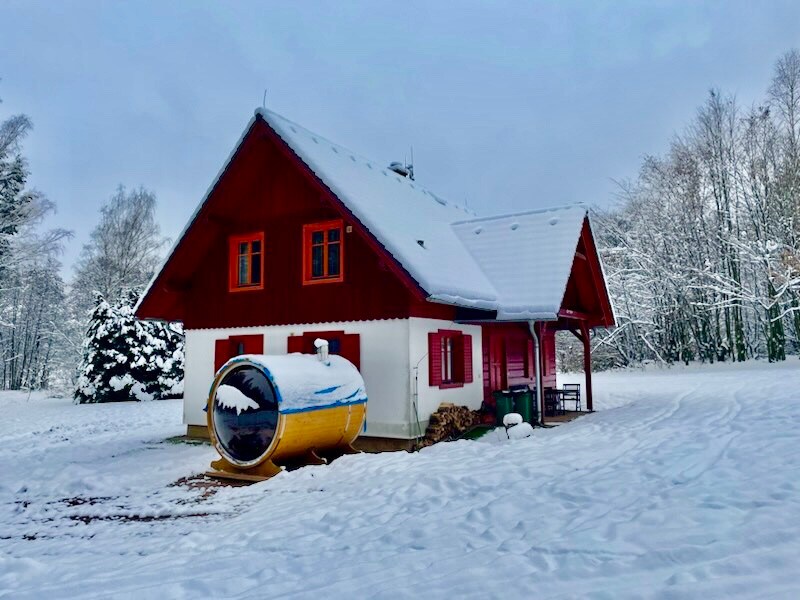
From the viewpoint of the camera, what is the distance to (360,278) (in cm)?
1125

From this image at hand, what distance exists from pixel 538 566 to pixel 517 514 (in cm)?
132

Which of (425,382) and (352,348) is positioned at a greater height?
(352,348)

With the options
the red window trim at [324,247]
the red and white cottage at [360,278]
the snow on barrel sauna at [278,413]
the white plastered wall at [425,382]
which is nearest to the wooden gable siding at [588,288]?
the red and white cottage at [360,278]

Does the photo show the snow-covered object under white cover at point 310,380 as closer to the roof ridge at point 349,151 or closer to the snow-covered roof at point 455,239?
the snow-covered roof at point 455,239

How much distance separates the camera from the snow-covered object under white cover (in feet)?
29.2

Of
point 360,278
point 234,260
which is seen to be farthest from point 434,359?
point 234,260

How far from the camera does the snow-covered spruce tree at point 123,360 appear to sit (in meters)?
21.9

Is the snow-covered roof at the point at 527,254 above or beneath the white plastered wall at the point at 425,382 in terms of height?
above

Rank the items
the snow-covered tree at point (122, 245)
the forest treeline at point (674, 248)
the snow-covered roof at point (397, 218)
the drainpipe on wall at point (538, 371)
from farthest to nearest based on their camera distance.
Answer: the snow-covered tree at point (122, 245) → the forest treeline at point (674, 248) → the drainpipe on wall at point (538, 371) → the snow-covered roof at point (397, 218)

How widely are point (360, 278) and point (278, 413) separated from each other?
3529mm

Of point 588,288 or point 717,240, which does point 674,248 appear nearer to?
point 717,240

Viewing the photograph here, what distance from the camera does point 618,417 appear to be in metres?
12.3

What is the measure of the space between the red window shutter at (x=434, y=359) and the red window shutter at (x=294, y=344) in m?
2.76

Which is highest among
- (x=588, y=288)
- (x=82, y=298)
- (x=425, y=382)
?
(x=82, y=298)
